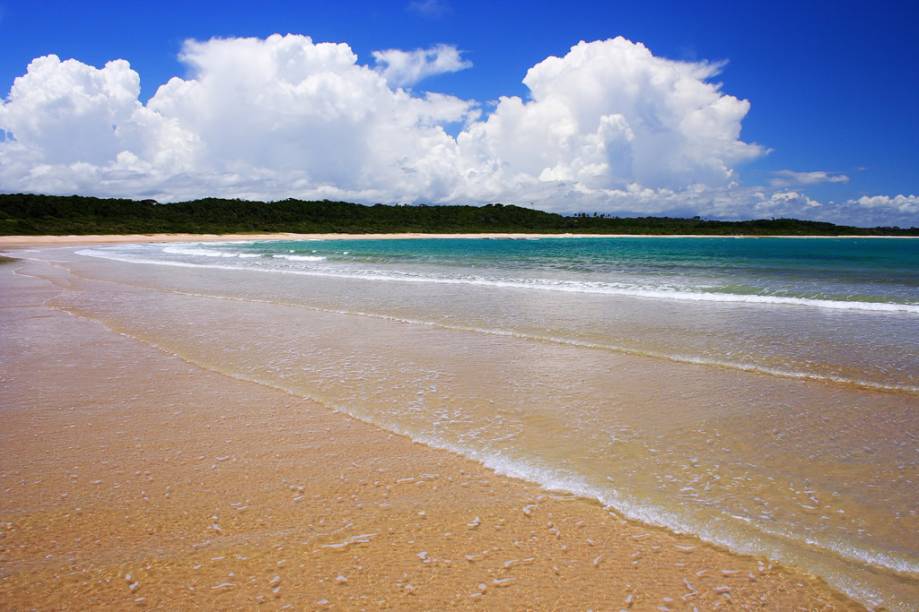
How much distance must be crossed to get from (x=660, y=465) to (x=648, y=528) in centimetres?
102

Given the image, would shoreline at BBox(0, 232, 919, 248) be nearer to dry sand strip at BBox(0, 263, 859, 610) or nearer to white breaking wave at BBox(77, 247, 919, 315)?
white breaking wave at BBox(77, 247, 919, 315)

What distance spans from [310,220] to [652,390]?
367 ft

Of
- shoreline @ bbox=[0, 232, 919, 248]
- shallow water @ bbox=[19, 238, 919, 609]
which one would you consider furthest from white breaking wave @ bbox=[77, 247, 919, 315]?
shoreline @ bbox=[0, 232, 919, 248]

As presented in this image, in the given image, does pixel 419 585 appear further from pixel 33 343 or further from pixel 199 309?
pixel 199 309

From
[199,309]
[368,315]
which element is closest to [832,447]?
[368,315]

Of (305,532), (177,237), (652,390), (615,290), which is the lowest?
(305,532)

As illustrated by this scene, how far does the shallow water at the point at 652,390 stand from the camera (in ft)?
11.9

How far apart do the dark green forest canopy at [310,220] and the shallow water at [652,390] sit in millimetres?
73317

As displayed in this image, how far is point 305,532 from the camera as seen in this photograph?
333 cm

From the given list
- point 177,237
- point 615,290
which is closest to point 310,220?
point 177,237

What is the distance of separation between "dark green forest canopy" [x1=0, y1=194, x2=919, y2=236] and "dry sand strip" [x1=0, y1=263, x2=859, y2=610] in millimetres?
77655

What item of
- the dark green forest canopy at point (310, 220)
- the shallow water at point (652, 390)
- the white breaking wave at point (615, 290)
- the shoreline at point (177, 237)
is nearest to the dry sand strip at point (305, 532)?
the shallow water at point (652, 390)

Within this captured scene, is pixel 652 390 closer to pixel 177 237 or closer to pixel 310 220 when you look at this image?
pixel 177 237

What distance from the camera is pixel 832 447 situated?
4785 mm
